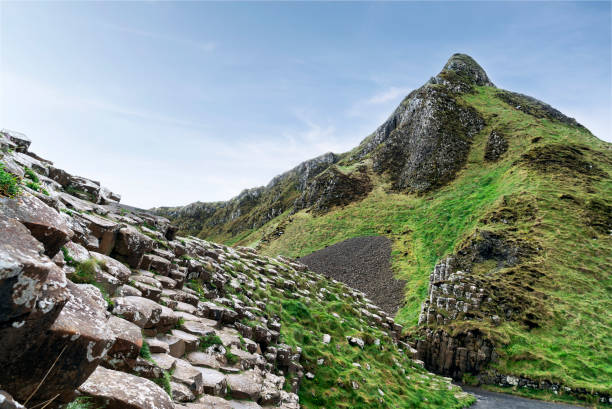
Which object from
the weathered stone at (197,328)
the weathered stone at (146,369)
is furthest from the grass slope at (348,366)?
the weathered stone at (146,369)

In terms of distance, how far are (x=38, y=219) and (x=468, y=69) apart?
16588 cm

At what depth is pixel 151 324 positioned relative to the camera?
8992 millimetres

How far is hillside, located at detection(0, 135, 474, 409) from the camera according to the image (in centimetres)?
442

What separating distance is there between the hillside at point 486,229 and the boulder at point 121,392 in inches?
1464

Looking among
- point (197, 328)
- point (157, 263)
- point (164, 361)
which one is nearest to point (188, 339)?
point (197, 328)

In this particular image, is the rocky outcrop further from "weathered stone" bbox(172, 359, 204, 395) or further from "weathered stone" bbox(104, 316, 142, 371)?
"weathered stone" bbox(104, 316, 142, 371)

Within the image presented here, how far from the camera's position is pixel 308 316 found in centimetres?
2200

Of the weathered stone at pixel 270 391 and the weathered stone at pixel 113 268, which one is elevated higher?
the weathered stone at pixel 113 268

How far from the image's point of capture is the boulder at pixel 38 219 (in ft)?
16.9

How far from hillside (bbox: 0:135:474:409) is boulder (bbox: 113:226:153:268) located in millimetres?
38

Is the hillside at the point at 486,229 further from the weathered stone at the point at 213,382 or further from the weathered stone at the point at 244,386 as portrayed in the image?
the weathered stone at the point at 213,382

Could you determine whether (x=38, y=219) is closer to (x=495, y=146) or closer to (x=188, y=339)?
(x=188, y=339)

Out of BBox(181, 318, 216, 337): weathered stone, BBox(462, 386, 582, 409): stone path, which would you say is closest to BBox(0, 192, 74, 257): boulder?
BBox(181, 318, 216, 337): weathered stone

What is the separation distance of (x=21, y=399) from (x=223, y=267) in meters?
16.0
